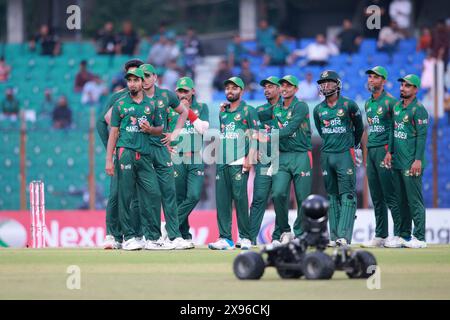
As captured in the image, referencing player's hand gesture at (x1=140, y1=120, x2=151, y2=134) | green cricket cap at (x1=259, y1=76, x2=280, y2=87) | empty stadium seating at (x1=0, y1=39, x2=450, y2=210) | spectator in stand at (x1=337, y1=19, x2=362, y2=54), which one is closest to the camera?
player's hand gesture at (x1=140, y1=120, x2=151, y2=134)

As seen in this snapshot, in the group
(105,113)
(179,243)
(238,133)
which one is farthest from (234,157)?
(105,113)

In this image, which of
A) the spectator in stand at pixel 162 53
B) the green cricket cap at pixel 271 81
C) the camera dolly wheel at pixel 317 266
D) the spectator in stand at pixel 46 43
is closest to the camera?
the camera dolly wheel at pixel 317 266

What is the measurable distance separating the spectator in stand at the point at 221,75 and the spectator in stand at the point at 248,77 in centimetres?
46

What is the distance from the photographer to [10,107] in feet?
92.9

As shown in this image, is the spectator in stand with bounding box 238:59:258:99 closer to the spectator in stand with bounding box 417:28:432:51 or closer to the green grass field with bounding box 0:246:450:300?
the spectator in stand with bounding box 417:28:432:51

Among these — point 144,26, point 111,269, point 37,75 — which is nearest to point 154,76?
point 111,269

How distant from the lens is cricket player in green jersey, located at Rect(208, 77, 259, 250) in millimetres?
15742

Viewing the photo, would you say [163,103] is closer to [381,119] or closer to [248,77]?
[381,119]

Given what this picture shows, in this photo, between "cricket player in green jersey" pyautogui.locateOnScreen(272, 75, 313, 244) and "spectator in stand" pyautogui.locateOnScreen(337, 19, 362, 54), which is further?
"spectator in stand" pyautogui.locateOnScreen(337, 19, 362, 54)

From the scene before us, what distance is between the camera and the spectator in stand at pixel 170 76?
28.7 meters

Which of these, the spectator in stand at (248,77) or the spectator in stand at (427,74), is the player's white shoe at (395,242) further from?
the spectator in stand at (248,77)

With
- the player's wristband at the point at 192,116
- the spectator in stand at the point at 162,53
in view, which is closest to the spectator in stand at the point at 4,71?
the spectator in stand at the point at 162,53

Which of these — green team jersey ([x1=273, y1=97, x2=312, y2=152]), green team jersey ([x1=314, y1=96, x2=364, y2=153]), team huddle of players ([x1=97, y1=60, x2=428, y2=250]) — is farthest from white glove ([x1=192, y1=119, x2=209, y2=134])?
green team jersey ([x1=314, y1=96, x2=364, y2=153])

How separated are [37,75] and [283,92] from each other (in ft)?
49.7
